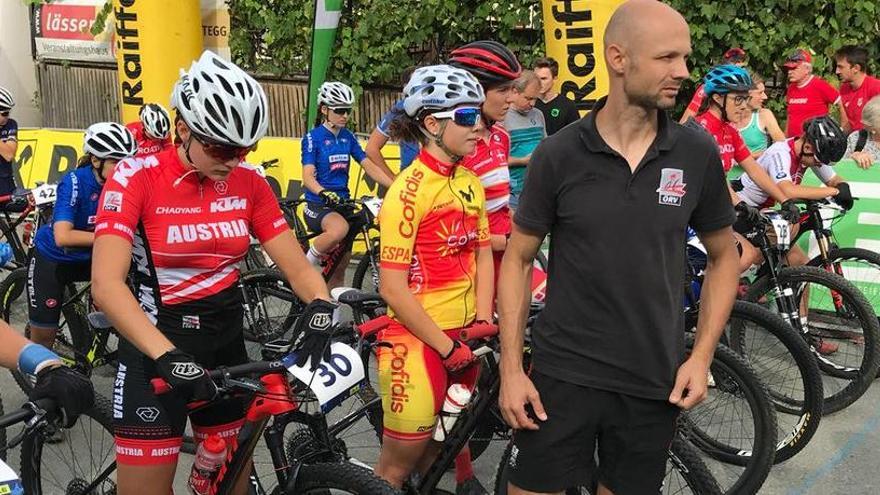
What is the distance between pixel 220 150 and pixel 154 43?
28.1 ft

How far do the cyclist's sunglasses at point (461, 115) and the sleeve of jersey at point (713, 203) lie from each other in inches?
45.4

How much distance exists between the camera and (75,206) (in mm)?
5520

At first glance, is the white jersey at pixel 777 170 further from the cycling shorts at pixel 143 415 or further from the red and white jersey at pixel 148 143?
the red and white jersey at pixel 148 143

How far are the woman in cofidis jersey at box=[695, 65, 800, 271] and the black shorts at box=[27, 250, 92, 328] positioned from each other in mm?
4149

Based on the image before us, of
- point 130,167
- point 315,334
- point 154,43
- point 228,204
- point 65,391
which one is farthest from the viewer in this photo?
point 154,43

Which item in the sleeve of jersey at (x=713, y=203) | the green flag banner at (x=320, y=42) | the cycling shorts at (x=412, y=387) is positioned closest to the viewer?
the sleeve of jersey at (x=713, y=203)

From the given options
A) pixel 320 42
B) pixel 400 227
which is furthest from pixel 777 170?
pixel 320 42

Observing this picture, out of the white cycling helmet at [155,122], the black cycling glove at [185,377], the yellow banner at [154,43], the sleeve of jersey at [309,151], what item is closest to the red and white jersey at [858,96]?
the sleeve of jersey at [309,151]

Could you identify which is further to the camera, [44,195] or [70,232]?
[44,195]

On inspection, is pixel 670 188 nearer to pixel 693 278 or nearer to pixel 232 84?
pixel 232 84

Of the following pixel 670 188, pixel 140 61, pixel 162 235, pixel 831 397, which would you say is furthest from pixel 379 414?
pixel 140 61

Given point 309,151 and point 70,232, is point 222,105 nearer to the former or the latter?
Answer: point 70,232

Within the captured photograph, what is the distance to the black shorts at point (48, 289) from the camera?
571 cm

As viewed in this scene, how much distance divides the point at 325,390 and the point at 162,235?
0.83 m
